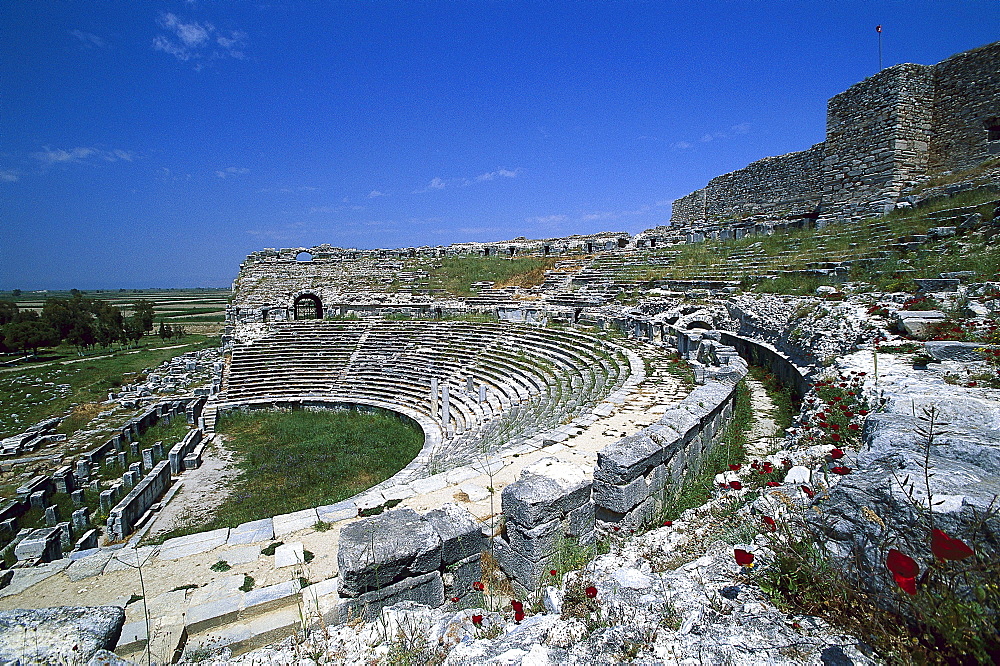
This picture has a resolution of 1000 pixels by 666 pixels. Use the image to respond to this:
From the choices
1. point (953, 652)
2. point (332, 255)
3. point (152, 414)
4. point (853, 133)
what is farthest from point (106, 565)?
point (332, 255)

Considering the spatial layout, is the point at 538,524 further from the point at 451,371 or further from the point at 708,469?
the point at 451,371

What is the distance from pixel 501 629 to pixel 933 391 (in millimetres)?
4906

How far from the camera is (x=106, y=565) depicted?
16.1ft

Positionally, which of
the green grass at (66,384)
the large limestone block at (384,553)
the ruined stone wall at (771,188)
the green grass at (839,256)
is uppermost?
the ruined stone wall at (771,188)

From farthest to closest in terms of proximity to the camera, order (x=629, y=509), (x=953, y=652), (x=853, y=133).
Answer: (x=853, y=133)
(x=629, y=509)
(x=953, y=652)

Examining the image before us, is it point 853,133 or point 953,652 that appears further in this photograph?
point 853,133

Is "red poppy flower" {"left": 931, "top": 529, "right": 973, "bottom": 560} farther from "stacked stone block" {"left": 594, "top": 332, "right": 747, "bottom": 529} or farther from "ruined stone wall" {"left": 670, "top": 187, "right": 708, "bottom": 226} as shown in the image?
"ruined stone wall" {"left": 670, "top": 187, "right": 708, "bottom": 226}

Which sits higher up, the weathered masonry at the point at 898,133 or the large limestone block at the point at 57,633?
the weathered masonry at the point at 898,133

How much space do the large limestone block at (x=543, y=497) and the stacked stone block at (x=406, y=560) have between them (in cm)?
40

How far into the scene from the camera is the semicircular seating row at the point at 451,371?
33.8 feet

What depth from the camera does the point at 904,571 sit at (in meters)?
1.56

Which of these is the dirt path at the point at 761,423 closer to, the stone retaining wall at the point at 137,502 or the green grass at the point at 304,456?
the green grass at the point at 304,456

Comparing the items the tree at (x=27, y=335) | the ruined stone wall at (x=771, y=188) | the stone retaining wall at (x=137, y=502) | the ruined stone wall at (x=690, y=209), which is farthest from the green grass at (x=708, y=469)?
the tree at (x=27, y=335)

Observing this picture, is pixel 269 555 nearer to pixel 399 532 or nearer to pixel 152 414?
pixel 399 532
